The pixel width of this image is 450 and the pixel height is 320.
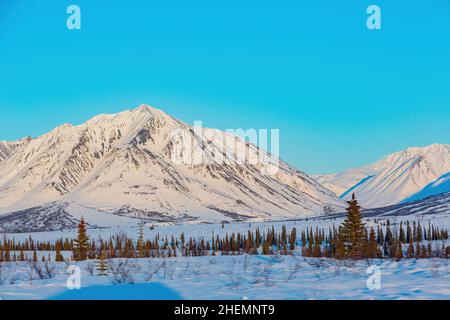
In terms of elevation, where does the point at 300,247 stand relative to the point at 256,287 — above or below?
below

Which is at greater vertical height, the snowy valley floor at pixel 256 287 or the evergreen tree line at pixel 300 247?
the snowy valley floor at pixel 256 287

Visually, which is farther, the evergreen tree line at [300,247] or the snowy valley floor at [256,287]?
the evergreen tree line at [300,247]

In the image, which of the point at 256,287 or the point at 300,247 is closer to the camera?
the point at 256,287

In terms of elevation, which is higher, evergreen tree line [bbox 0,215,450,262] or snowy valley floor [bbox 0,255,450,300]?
snowy valley floor [bbox 0,255,450,300]

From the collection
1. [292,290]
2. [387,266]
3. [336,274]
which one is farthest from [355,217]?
[292,290]

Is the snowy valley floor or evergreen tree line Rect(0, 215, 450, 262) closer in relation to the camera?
the snowy valley floor

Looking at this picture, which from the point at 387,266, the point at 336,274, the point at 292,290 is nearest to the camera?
the point at 292,290
